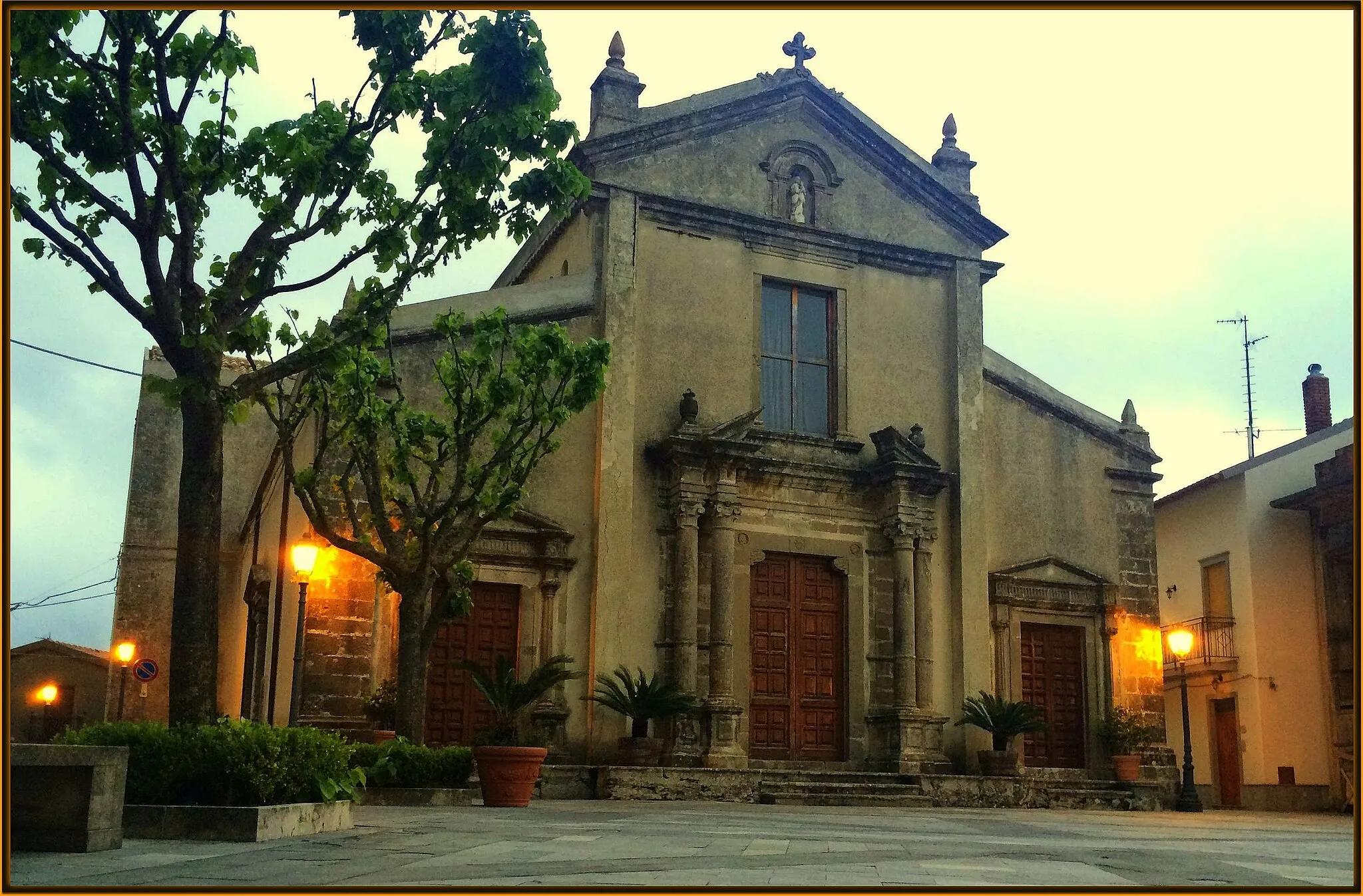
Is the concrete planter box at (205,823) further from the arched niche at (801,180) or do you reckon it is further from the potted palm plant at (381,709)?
the arched niche at (801,180)

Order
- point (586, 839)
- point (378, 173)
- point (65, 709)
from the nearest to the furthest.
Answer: point (586, 839) → point (378, 173) → point (65, 709)

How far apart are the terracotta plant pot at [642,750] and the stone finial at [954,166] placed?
10.9 m

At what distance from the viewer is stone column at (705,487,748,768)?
18516 millimetres

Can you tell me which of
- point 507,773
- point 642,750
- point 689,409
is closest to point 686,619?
point 642,750

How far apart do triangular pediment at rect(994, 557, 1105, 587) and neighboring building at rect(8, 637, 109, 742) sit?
89.6ft

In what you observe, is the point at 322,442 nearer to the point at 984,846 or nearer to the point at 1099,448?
the point at 984,846

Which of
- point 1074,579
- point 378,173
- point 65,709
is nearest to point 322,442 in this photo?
point 378,173

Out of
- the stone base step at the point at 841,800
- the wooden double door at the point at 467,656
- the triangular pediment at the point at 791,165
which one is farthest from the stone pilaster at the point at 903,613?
the wooden double door at the point at 467,656

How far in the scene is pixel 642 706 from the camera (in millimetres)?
17906

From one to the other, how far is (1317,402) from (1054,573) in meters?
13.4

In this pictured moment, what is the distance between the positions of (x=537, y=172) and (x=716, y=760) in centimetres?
998

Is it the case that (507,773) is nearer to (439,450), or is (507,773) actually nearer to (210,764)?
(439,450)

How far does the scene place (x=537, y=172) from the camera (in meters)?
10.9

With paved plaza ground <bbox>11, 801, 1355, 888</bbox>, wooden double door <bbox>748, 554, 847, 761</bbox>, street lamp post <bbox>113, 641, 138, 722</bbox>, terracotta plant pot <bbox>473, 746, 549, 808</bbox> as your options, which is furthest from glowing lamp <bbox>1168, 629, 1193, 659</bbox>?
street lamp post <bbox>113, 641, 138, 722</bbox>
